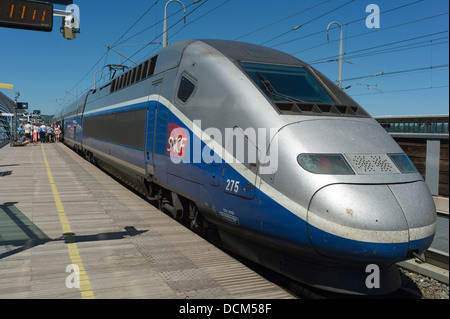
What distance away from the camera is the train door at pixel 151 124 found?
6910 millimetres

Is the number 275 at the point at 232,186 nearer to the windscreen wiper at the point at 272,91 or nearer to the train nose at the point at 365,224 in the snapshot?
the train nose at the point at 365,224

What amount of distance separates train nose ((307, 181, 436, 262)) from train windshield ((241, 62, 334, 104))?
1.54 m

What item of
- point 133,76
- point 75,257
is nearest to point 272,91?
point 75,257

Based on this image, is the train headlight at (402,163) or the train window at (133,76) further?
the train window at (133,76)

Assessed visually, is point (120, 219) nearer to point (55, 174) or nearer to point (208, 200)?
point (208, 200)

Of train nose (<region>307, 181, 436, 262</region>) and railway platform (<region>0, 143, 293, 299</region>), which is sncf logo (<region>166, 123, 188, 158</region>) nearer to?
railway platform (<region>0, 143, 293, 299</region>)

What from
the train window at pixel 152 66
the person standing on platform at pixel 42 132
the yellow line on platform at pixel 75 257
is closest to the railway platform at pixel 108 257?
the yellow line on platform at pixel 75 257

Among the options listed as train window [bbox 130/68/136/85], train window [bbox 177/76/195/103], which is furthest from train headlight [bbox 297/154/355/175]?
train window [bbox 130/68/136/85]

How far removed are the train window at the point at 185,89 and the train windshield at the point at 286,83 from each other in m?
0.95

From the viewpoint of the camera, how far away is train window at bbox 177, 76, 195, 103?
5575 millimetres

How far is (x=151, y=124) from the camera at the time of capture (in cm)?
706

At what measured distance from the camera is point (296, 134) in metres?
3.98

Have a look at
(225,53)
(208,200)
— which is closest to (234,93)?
(225,53)

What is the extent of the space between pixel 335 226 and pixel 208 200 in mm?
1920
